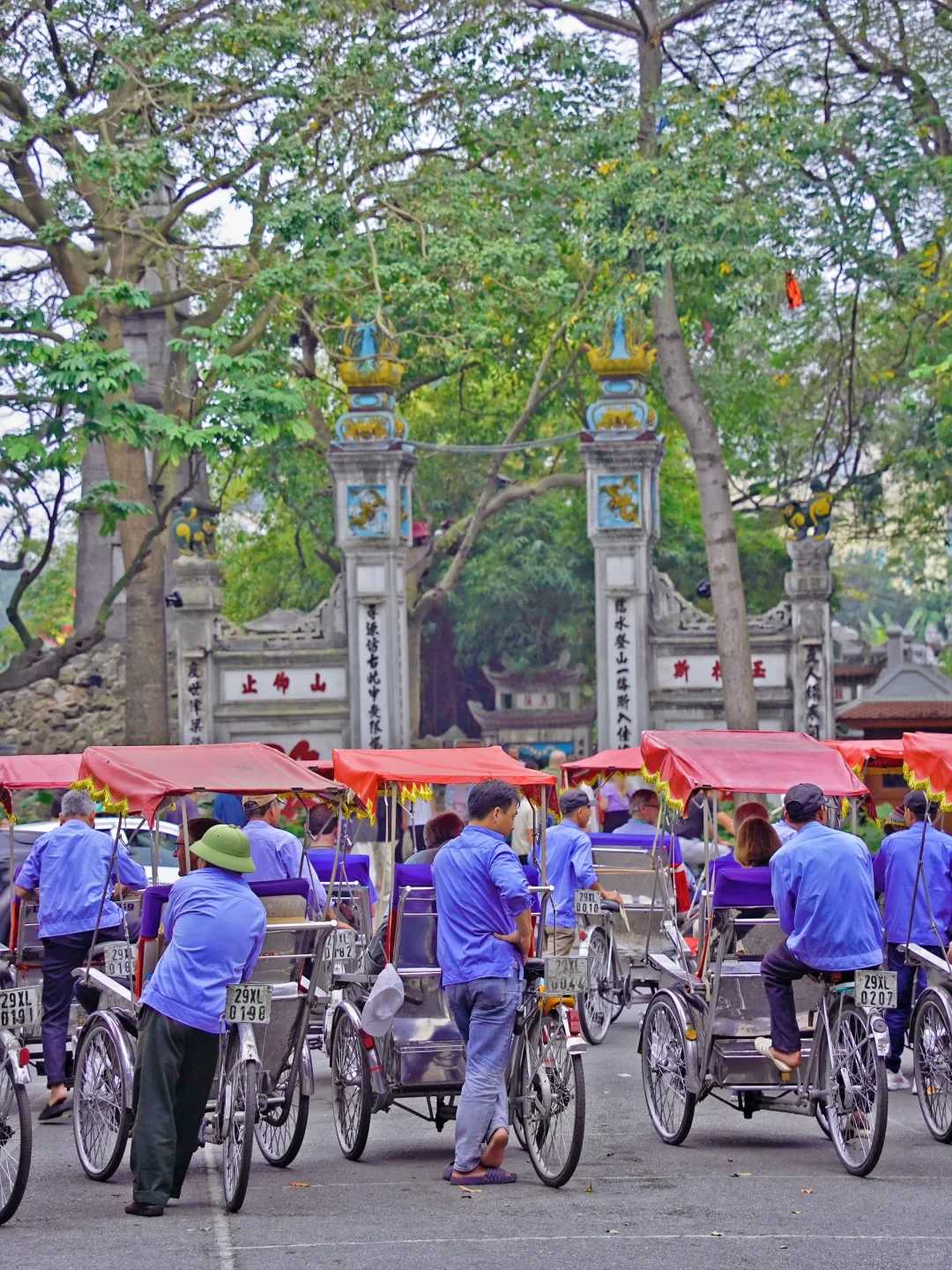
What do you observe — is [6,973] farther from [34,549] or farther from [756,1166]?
[34,549]

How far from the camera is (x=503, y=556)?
35688 millimetres

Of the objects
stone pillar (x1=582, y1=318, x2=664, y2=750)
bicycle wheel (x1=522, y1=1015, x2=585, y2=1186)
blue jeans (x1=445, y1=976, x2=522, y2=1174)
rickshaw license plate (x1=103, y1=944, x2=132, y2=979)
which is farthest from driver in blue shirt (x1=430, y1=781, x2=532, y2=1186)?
stone pillar (x1=582, y1=318, x2=664, y2=750)

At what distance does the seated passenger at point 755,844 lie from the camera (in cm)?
991

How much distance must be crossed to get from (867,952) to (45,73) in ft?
50.5

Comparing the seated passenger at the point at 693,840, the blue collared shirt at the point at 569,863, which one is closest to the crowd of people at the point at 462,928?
the blue collared shirt at the point at 569,863

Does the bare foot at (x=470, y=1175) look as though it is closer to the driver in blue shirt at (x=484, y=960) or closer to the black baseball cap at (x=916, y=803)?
the driver in blue shirt at (x=484, y=960)

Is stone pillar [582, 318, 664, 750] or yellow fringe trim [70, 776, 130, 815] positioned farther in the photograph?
stone pillar [582, 318, 664, 750]

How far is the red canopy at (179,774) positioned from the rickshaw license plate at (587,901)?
385 centimetres

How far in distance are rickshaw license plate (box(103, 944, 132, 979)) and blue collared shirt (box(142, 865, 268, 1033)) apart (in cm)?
156

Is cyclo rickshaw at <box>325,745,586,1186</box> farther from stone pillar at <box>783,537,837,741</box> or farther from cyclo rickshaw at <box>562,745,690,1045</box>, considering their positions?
stone pillar at <box>783,537,837,741</box>

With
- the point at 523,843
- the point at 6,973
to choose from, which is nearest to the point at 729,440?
the point at 523,843

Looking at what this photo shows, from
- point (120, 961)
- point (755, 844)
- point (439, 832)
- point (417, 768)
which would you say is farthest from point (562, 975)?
point (417, 768)

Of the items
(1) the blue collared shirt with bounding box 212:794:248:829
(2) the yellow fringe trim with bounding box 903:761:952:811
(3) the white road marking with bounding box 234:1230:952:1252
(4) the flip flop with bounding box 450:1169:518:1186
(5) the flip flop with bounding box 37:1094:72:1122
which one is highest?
(2) the yellow fringe trim with bounding box 903:761:952:811

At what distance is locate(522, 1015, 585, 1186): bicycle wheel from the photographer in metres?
8.02
